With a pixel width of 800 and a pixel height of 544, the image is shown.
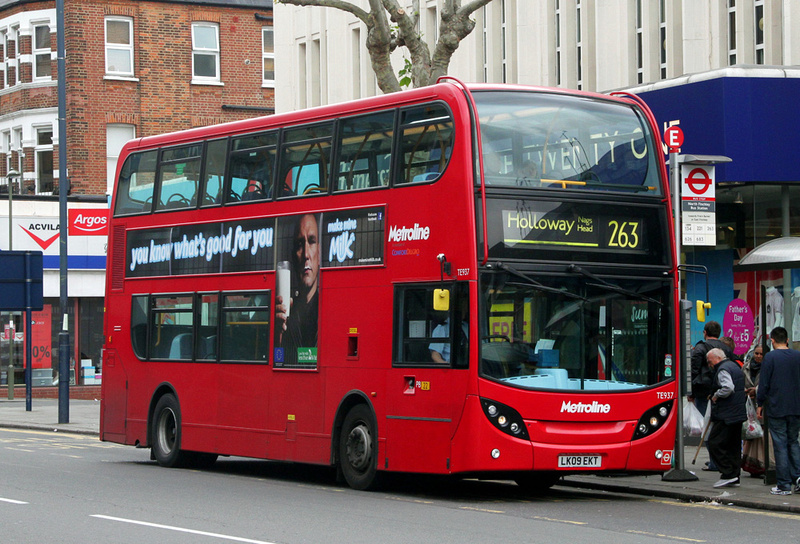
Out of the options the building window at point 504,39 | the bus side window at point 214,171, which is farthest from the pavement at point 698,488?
the building window at point 504,39

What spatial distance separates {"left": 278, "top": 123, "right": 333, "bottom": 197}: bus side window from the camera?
15.5 m

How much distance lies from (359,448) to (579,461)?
105 inches

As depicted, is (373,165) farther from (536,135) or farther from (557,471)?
(557,471)

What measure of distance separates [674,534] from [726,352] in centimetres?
600

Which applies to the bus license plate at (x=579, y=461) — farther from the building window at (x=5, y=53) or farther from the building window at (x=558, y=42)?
the building window at (x=5, y=53)

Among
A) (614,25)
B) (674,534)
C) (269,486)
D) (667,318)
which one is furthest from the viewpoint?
(614,25)

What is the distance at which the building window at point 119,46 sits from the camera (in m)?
41.9

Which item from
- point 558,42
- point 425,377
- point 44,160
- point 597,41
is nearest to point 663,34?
point 597,41

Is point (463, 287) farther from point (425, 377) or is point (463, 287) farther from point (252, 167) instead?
point (252, 167)

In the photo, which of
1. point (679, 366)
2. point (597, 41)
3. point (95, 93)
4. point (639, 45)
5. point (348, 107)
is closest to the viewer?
point (679, 366)

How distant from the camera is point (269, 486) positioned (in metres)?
15.8

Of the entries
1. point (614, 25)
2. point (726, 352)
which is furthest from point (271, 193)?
point (614, 25)

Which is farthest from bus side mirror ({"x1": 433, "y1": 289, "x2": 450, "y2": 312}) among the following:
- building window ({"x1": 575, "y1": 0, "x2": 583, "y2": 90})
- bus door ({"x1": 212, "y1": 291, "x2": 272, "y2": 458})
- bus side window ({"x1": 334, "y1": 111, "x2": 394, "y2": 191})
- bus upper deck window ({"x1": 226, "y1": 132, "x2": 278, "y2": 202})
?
building window ({"x1": 575, "y1": 0, "x2": 583, "y2": 90})

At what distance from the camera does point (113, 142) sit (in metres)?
41.8
